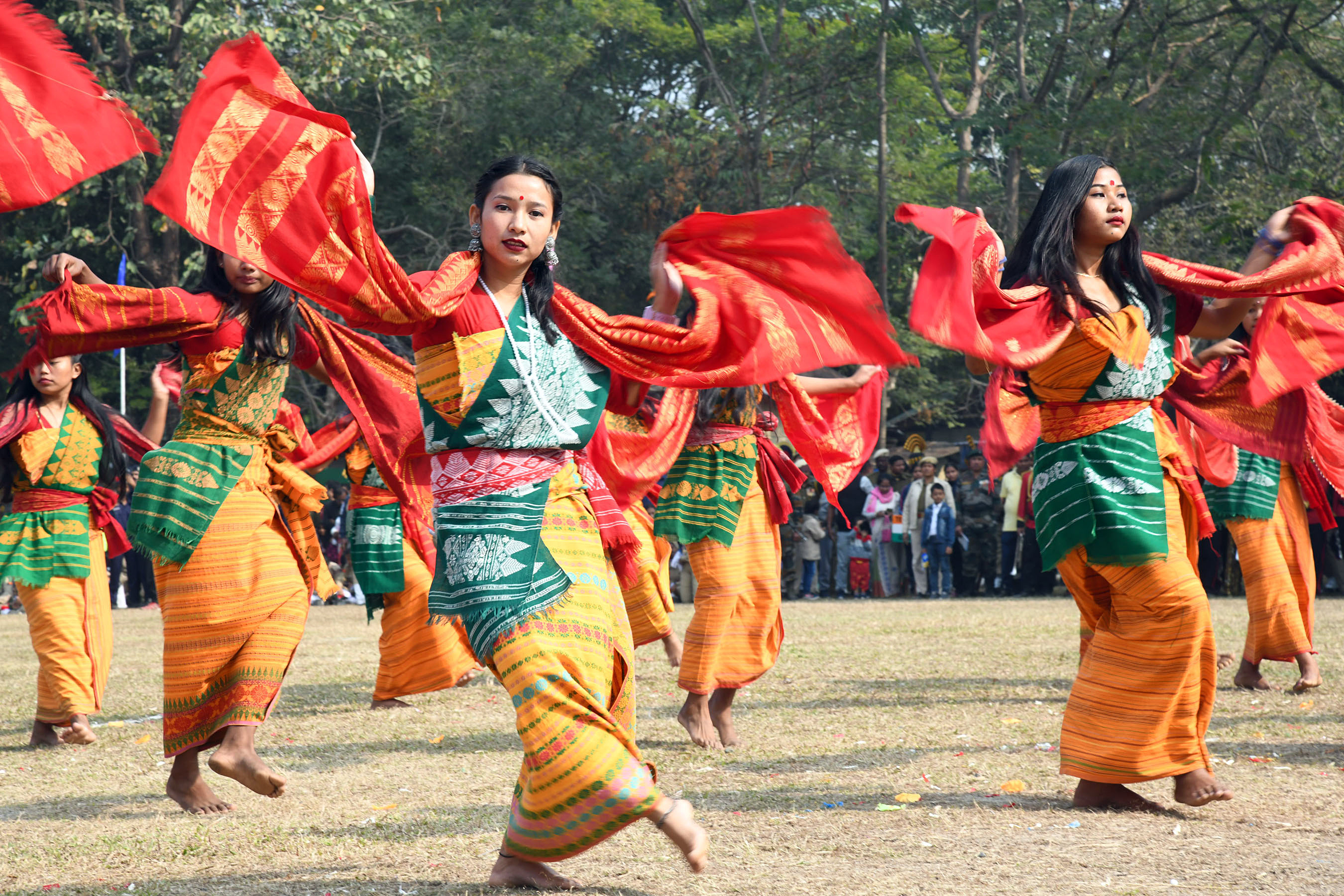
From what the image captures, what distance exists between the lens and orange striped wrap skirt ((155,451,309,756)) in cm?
493

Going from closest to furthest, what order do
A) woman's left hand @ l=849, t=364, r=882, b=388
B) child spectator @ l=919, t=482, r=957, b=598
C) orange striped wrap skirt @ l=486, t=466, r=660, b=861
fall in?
orange striped wrap skirt @ l=486, t=466, r=660, b=861
woman's left hand @ l=849, t=364, r=882, b=388
child spectator @ l=919, t=482, r=957, b=598

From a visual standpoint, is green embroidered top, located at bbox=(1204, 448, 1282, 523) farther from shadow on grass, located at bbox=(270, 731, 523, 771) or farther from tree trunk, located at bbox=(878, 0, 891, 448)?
tree trunk, located at bbox=(878, 0, 891, 448)

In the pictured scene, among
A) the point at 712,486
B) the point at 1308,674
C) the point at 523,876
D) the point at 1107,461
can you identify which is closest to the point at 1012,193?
the point at 1308,674

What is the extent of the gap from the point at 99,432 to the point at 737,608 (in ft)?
11.3

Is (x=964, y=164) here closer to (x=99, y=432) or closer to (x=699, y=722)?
(x=99, y=432)

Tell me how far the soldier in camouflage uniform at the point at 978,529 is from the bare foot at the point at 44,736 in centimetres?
1161

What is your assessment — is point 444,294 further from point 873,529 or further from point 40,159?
point 873,529

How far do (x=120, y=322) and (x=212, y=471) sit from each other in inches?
30.6

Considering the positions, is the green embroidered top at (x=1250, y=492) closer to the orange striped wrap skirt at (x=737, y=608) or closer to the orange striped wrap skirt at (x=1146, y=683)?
the orange striped wrap skirt at (x=737, y=608)

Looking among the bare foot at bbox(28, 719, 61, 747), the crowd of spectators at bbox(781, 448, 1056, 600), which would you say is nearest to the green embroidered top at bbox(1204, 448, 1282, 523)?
the bare foot at bbox(28, 719, 61, 747)

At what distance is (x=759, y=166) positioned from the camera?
21.0 meters

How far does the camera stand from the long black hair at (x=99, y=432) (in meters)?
7.20

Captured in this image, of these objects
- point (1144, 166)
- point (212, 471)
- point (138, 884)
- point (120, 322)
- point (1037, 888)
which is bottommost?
point (138, 884)

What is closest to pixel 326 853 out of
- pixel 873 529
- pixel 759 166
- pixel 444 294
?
pixel 444 294
